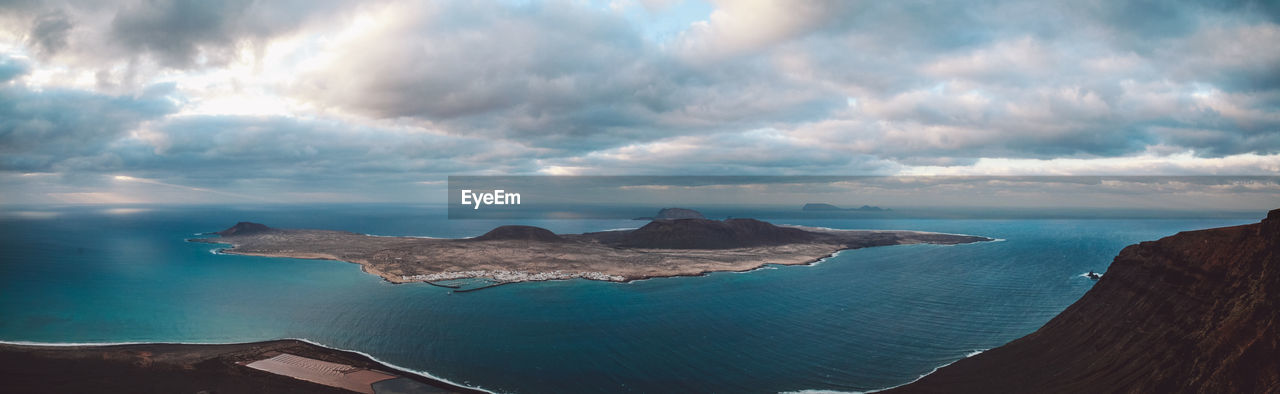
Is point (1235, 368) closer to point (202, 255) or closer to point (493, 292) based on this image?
point (493, 292)

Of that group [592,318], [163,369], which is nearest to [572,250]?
[592,318]

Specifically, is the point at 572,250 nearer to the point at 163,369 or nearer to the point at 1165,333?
the point at 163,369

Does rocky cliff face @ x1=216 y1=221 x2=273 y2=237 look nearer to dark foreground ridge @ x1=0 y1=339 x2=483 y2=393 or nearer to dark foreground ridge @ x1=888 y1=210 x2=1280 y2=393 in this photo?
dark foreground ridge @ x1=0 y1=339 x2=483 y2=393

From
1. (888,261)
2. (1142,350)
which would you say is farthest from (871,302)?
(888,261)

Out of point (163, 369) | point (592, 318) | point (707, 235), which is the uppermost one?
point (707, 235)

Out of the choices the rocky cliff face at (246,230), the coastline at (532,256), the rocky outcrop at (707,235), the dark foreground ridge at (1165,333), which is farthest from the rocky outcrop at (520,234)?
the dark foreground ridge at (1165,333)

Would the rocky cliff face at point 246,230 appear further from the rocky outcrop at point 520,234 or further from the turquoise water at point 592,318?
the rocky outcrop at point 520,234

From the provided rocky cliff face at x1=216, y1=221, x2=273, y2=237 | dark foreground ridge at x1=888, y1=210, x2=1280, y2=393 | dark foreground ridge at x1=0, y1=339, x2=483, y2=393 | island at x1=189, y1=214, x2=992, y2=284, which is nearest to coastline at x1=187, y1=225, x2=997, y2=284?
island at x1=189, y1=214, x2=992, y2=284
